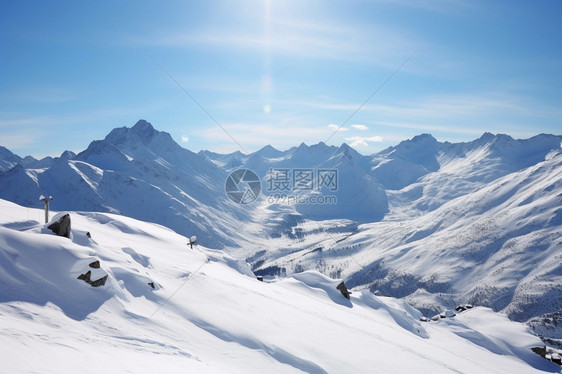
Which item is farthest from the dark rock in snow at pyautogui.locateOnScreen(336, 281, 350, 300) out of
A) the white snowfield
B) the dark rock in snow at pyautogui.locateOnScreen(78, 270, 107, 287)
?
the dark rock in snow at pyautogui.locateOnScreen(78, 270, 107, 287)

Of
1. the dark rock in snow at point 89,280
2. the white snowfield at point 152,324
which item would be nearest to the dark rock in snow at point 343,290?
the white snowfield at point 152,324

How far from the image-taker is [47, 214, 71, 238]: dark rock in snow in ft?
75.6

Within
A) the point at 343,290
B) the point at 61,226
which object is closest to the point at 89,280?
the point at 61,226

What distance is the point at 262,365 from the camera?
17.4 metres

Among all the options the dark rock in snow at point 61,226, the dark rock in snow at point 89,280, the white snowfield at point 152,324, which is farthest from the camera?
the dark rock in snow at point 61,226

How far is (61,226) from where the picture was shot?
23312 mm

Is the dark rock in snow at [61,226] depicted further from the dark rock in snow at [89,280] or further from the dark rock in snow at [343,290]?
the dark rock in snow at [343,290]

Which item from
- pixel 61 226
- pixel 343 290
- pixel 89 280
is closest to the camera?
pixel 89 280

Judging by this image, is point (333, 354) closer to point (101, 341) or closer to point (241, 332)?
point (241, 332)

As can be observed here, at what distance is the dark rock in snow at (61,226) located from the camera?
2303cm

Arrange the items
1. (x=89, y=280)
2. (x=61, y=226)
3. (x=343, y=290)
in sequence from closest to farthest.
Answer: (x=89, y=280) < (x=61, y=226) < (x=343, y=290)

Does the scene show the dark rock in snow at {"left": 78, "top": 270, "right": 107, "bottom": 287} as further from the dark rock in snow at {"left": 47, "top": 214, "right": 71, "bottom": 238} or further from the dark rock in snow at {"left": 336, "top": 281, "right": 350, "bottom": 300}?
the dark rock in snow at {"left": 336, "top": 281, "right": 350, "bottom": 300}

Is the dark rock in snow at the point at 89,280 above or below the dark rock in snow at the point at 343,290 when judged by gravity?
below

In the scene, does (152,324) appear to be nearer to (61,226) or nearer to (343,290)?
(61,226)
